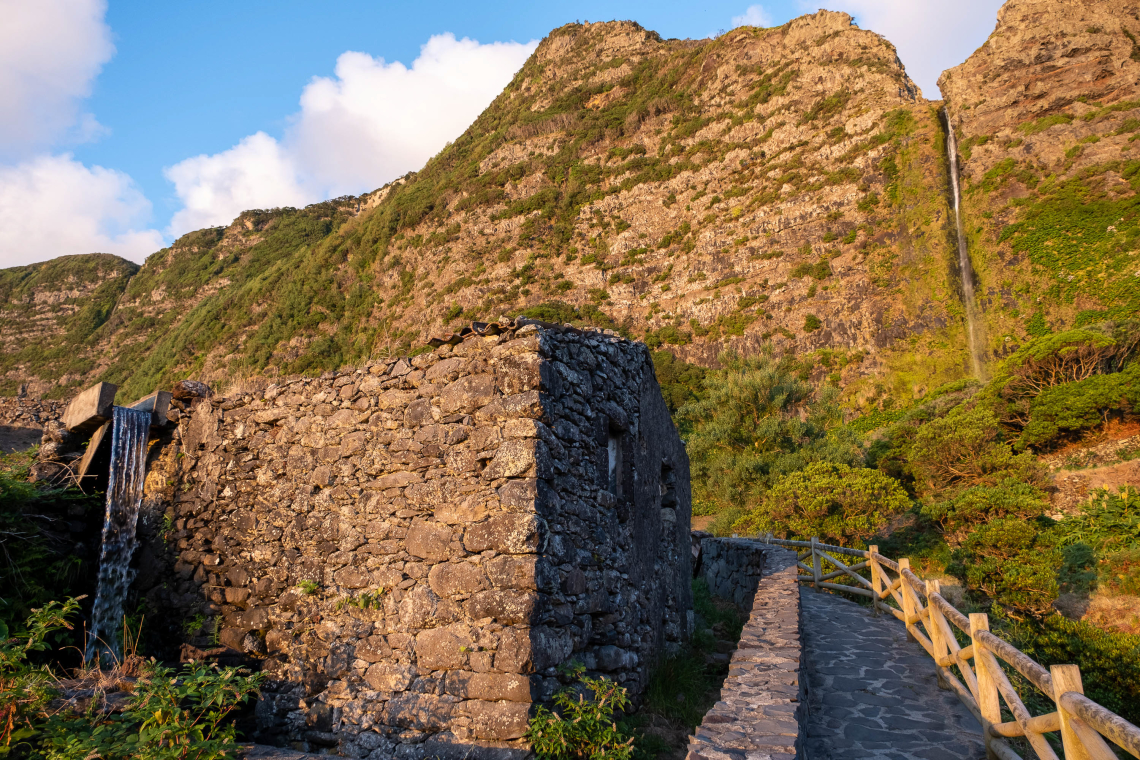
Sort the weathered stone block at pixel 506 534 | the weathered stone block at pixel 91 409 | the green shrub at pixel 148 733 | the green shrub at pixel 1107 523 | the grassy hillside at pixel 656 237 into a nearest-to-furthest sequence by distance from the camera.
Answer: the green shrub at pixel 148 733, the weathered stone block at pixel 506 534, the weathered stone block at pixel 91 409, the green shrub at pixel 1107 523, the grassy hillside at pixel 656 237

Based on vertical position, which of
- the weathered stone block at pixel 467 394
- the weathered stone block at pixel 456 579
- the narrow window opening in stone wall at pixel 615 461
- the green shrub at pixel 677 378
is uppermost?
the green shrub at pixel 677 378

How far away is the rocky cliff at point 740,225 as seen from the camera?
3089cm

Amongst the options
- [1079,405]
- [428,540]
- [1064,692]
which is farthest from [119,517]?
[1079,405]

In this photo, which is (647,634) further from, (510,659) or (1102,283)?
(1102,283)

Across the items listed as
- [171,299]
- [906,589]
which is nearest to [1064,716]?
[906,589]

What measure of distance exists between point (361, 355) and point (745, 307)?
29188 mm

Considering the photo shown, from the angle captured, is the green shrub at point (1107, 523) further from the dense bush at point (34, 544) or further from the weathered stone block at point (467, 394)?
the dense bush at point (34, 544)

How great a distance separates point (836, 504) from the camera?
14.2 meters

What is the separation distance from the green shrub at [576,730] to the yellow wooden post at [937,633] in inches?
153

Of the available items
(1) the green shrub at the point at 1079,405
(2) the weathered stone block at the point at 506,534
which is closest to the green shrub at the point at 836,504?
(1) the green shrub at the point at 1079,405

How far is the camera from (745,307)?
121 feet

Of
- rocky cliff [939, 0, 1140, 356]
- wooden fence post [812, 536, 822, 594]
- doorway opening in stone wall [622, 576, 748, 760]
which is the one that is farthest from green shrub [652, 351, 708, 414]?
doorway opening in stone wall [622, 576, 748, 760]

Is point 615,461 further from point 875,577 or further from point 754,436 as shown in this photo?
point 754,436

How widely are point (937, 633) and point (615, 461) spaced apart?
399 cm
